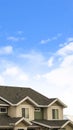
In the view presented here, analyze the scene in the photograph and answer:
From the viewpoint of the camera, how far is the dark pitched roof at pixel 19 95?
5475 cm

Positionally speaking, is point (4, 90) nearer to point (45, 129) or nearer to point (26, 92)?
point (26, 92)

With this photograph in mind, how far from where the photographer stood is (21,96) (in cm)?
5581

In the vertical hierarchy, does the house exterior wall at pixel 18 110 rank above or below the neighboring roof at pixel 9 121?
above

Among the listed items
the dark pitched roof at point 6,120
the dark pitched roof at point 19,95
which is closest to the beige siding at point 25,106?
the dark pitched roof at point 19,95

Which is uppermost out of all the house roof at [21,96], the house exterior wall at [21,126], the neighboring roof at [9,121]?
the house roof at [21,96]

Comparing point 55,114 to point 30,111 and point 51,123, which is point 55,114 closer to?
point 51,123

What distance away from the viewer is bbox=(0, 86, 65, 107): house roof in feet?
178

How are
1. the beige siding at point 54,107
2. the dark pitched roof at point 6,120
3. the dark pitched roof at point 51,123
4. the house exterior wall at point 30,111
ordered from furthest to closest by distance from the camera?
the beige siding at point 54,107
the house exterior wall at point 30,111
the dark pitched roof at point 51,123
the dark pitched roof at point 6,120

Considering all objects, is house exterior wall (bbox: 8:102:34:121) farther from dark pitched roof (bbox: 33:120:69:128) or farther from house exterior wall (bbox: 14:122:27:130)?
house exterior wall (bbox: 14:122:27:130)

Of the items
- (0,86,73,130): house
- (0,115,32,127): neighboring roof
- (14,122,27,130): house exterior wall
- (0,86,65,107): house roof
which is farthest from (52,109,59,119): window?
(14,122,27,130): house exterior wall

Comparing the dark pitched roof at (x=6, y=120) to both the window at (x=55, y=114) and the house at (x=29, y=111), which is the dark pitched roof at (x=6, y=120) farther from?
the window at (x=55, y=114)

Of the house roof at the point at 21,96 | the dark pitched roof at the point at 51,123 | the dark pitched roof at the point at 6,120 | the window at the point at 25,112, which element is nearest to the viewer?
the dark pitched roof at the point at 6,120

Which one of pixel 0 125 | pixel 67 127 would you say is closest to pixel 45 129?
pixel 67 127

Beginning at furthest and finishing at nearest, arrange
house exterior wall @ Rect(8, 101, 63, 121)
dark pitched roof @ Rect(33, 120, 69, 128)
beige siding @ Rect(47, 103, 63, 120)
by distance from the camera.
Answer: beige siding @ Rect(47, 103, 63, 120), house exterior wall @ Rect(8, 101, 63, 121), dark pitched roof @ Rect(33, 120, 69, 128)
